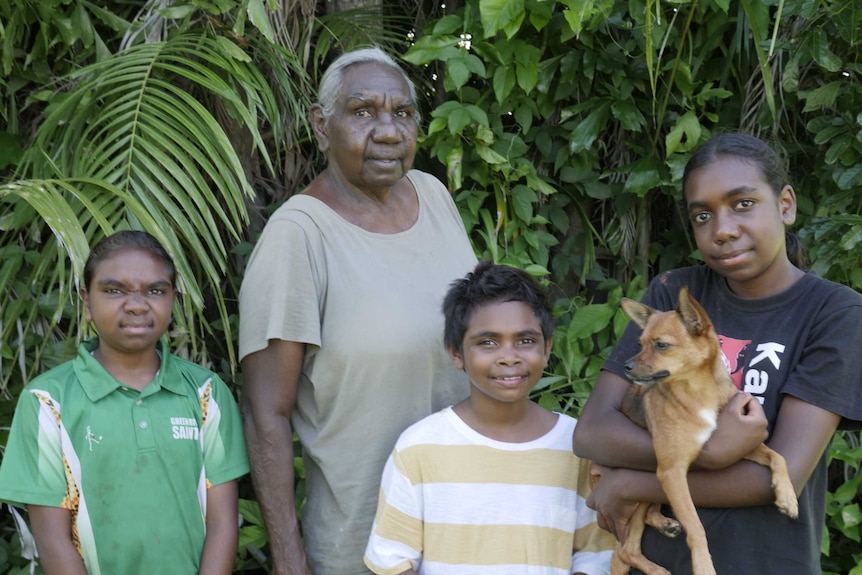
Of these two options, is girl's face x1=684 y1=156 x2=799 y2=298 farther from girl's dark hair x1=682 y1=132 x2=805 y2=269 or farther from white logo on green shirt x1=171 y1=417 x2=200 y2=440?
white logo on green shirt x1=171 y1=417 x2=200 y2=440

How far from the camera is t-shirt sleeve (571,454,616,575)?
2598 millimetres

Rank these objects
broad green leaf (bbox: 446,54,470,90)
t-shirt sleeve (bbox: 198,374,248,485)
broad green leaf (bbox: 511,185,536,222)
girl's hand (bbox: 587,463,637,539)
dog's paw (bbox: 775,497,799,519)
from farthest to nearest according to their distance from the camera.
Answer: broad green leaf (bbox: 511,185,536,222) → broad green leaf (bbox: 446,54,470,90) → t-shirt sleeve (bbox: 198,374,248,485) → girl's hand (bbox: 587,463,637,539) → dog's paw (bbox: 775,497,799,519)

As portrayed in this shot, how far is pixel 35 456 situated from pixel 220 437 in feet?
1.61

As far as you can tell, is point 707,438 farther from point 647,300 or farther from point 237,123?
point 237,123

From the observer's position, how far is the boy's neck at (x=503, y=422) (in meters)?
2.62

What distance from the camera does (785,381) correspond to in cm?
222

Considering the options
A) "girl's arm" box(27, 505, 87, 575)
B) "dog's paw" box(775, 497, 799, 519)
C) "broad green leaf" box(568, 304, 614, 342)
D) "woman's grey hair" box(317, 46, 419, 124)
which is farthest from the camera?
"broad green leaf" box(568, 304, 614, 342)

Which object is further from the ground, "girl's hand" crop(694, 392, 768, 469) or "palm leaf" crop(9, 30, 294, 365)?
"palm leaf" crop(9, 30, 294, 365)

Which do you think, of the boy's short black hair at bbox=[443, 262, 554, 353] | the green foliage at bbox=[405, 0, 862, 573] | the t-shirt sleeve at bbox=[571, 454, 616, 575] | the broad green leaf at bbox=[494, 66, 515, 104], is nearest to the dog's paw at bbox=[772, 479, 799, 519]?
the t-shirt sleeve at bbox=[571, 454, 616, 575]

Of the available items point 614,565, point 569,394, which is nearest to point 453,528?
point 614,565

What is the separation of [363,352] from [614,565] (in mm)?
858

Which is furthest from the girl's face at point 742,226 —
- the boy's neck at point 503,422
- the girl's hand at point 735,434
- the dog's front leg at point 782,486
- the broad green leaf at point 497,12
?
the broad green leaf at point 497,12

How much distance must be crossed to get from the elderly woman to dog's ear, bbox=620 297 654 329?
599 millimetres

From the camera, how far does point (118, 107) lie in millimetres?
3340
